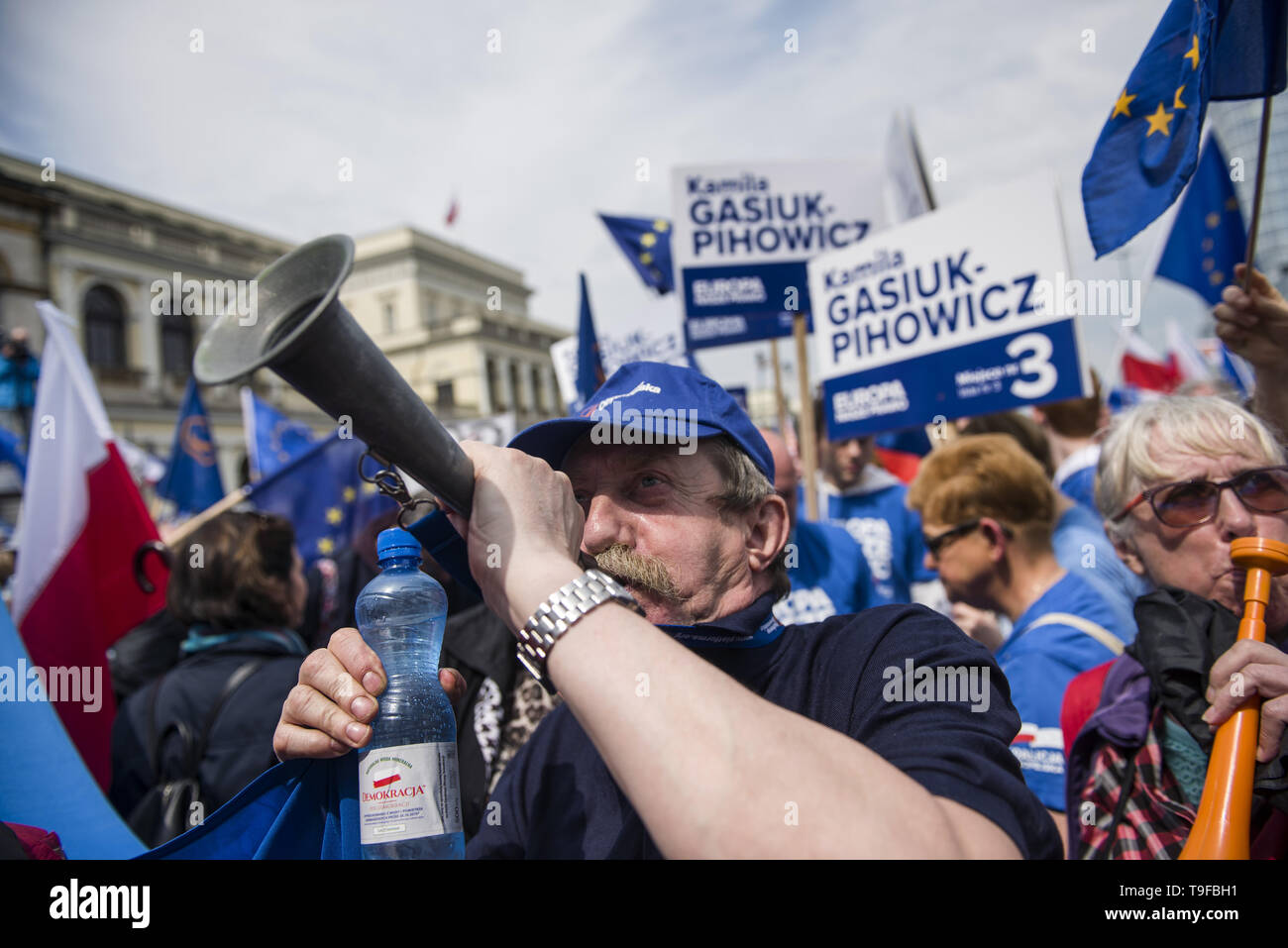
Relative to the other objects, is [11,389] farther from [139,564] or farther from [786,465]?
[786,465]

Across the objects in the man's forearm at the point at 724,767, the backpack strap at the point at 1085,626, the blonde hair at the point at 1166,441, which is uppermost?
→ the blonde hair at the point at 1166,441

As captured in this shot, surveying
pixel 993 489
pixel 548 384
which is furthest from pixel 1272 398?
pixel 548 384

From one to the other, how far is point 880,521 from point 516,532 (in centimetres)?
395

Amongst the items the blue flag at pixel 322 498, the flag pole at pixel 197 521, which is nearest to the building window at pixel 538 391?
the blue flag at pixel 322 498

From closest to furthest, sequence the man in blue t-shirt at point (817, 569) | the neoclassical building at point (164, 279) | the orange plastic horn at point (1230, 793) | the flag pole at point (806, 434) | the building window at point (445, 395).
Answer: the orange plastic horn at point (1230, 793) < the man in blue t-shirt at point (817, 569) < the flag pole at point (806, 434) < the neoclassical building at point (164, 279) < the building window at point (445, 395)

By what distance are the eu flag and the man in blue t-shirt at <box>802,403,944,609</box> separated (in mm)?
2124

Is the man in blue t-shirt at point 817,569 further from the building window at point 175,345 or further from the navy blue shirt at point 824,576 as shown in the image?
the building window at point 175,345

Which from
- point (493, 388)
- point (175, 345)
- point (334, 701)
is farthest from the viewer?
point (493, 388)

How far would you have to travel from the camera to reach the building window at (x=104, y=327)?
27.2 meters

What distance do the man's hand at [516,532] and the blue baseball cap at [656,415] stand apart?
42 cm

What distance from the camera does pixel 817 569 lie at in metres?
3.83

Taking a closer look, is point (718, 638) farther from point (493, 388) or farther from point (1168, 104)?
point (493, 388)
